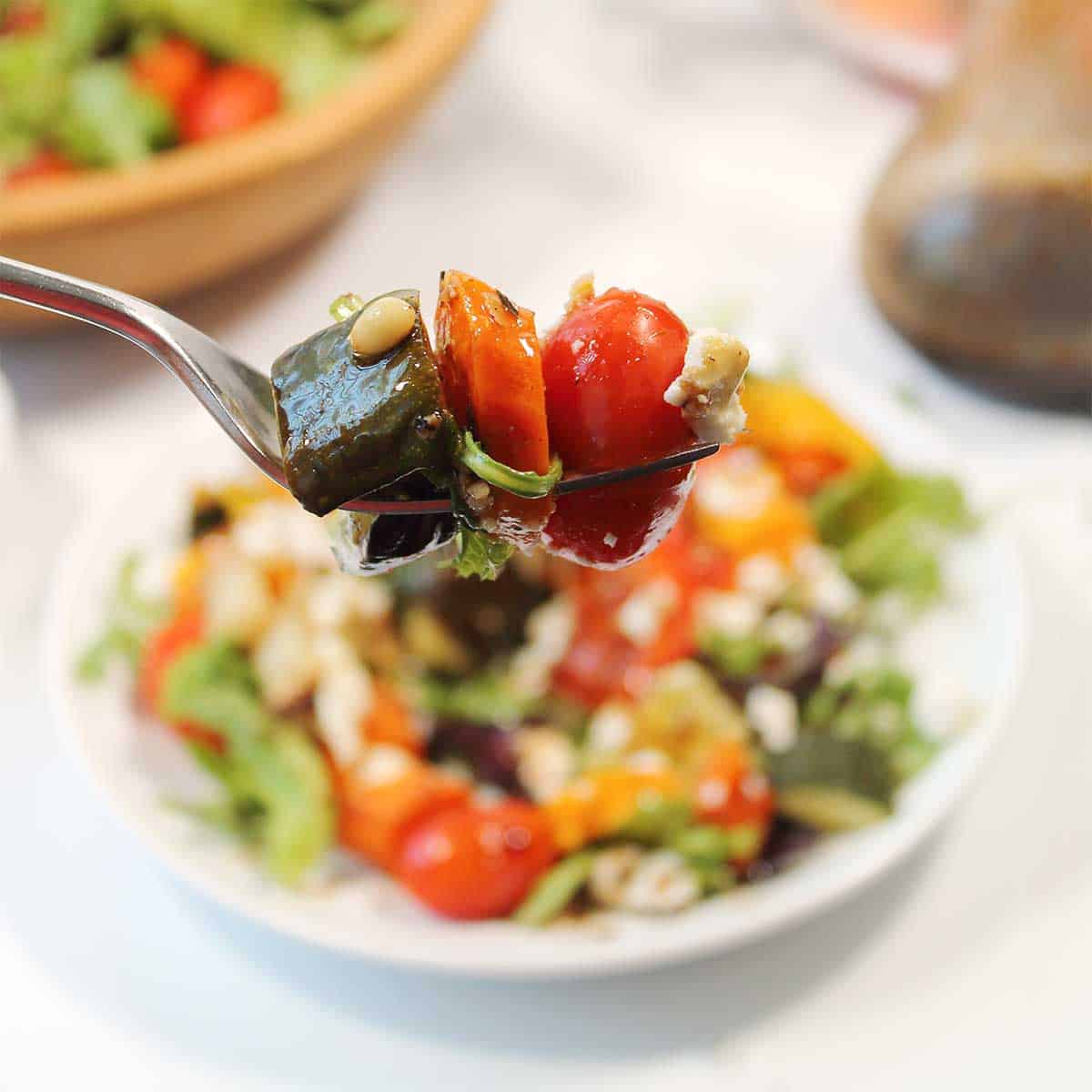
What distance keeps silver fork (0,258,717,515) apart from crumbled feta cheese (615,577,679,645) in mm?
631

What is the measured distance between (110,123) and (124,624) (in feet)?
2.60

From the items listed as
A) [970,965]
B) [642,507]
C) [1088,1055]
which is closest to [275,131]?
[642,507]

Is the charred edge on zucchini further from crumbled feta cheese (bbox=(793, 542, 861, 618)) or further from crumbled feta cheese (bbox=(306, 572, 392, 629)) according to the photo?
crumbled feta cheese (bbox=(793, 542, 861, 618))

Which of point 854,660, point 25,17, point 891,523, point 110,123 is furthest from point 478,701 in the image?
point 25,17

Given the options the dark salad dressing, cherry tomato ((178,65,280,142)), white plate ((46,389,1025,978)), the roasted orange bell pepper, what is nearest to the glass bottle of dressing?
the dark salad dressing

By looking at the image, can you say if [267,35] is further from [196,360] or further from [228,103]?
[196,360]

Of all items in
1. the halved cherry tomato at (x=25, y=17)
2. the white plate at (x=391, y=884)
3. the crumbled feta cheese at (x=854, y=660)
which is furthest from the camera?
the halved cherry tomato at (x=25, y=17)

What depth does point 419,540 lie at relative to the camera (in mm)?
672

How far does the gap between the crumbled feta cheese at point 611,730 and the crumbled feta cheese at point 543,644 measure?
0.08 meters

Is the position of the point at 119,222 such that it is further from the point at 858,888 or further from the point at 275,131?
the point at 858,888

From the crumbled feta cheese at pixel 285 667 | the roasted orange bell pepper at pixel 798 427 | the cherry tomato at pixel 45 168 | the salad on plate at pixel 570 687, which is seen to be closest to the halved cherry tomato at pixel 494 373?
the salad on plate at pixel 570 687

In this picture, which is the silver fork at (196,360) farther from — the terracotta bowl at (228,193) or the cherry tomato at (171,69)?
the cherry tomato at (171,69)

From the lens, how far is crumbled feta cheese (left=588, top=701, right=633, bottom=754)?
1.22 metres

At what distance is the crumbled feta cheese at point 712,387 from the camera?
1.99 ft
